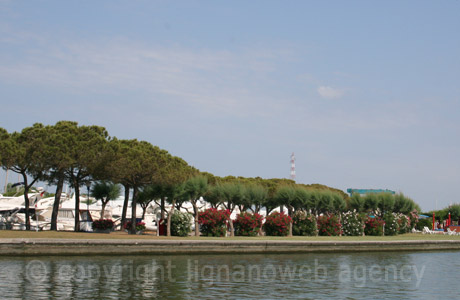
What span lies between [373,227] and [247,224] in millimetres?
14669

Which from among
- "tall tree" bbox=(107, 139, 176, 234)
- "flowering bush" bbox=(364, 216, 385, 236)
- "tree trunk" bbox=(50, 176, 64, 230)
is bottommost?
"flowering bush" bbox=(364, 216, 385, 236)

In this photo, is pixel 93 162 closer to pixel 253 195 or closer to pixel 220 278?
pixel 253 195

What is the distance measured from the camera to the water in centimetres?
1666

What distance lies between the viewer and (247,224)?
38.2 meters

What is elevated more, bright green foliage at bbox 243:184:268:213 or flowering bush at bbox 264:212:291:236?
bright green foliage at bbox 243:184:268:213

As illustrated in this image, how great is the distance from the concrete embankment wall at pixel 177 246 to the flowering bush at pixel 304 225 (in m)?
7.65

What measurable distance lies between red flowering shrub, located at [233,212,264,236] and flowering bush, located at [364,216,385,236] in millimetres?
13497

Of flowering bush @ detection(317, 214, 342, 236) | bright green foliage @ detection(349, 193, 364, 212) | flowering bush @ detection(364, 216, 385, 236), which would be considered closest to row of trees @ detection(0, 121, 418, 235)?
flowering bush @ detection(317, 214, 342, 236)

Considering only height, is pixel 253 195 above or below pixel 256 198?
above

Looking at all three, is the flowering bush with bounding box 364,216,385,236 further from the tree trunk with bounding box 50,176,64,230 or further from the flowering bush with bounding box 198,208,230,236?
the tree trunk with bounding box 50,176,64,230

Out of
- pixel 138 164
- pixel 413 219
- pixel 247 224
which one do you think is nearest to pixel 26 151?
pixel 138 164

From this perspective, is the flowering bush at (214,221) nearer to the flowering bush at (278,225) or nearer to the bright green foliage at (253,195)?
the flowering bush at (278,225)

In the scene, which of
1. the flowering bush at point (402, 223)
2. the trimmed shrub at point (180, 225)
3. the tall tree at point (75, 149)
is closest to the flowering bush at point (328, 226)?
the flowering bush at point (402, 223)

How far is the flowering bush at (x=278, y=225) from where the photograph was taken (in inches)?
1564
